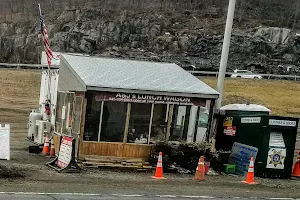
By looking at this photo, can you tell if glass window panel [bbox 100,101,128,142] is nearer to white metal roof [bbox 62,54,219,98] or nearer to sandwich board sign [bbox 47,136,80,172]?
white metal roof [bbox 62,54,219,98]

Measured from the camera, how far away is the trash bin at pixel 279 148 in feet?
56.2

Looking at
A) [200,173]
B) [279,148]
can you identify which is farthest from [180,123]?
[279,148]

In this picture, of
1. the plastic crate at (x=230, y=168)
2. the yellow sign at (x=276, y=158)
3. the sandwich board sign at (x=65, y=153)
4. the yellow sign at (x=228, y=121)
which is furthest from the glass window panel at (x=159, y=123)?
the yellow sign at (x=276, y=158)

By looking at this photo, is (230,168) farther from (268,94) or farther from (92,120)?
(268,94)

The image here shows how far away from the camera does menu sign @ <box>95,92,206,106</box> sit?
16.7 metres

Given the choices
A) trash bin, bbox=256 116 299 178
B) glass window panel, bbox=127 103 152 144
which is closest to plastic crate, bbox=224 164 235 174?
trash bin, bbox=256 116 299 178

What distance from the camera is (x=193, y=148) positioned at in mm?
16922

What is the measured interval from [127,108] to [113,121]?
551 millimetres

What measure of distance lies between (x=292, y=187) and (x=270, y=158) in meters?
1.73

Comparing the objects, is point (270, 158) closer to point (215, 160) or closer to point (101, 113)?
point (215, 160)

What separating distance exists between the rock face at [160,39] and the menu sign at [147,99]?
51.0 meters

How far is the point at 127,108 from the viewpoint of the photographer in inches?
670

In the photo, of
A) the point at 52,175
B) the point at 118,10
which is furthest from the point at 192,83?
the point at 118,10

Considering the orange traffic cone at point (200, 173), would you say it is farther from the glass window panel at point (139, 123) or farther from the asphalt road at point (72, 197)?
the asphalt road at point (72, 197)
